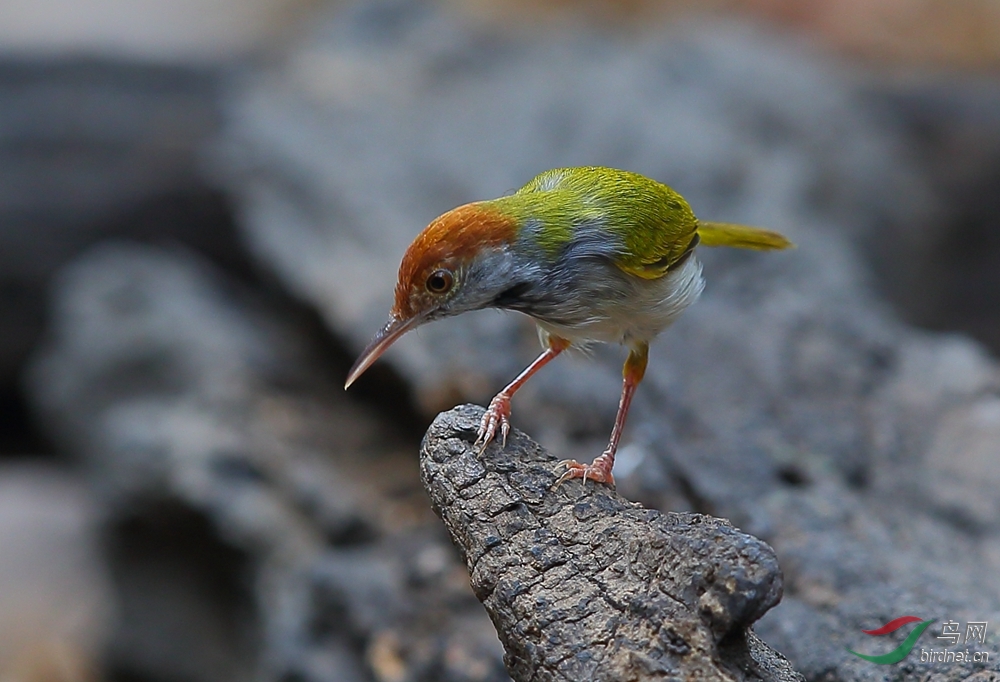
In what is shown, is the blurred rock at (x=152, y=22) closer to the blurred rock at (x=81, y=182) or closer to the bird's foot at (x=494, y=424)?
the blurred rock at (x=81, y=182)

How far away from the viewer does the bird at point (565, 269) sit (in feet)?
11.1

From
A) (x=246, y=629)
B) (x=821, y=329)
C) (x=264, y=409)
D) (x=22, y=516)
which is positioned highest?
(x=821, y=329)

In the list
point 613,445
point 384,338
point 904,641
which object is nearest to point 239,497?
point 384,338

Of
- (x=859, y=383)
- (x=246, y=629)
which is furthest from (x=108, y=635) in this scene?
(x=859, y=383)

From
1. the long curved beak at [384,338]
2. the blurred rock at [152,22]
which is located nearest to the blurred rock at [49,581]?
the long curved beak at [384,338]

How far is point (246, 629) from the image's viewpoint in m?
6.25

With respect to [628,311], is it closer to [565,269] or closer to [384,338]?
[565,269]

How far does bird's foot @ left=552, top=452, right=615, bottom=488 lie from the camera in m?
3.34

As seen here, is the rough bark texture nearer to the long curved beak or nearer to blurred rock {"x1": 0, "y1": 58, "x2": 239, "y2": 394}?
the long curved beak

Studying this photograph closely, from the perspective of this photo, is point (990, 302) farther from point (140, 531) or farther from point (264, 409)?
point (140, 531)

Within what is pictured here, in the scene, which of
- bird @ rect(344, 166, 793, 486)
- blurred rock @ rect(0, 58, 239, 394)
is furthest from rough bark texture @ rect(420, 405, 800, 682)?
blurred rock @ rect(0, 58, 239, 394)

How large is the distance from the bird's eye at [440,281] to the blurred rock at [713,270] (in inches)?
67.3

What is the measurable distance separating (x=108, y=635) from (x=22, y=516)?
3527mm

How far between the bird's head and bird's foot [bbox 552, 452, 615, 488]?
2.05 feet
